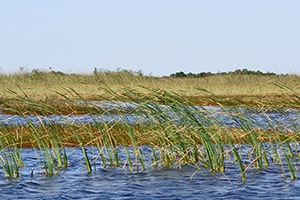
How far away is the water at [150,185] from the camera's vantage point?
11.0 meters

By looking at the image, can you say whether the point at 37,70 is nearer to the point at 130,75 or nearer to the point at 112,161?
the point at 130,75

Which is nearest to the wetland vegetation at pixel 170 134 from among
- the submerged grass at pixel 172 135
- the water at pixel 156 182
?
the submerged grass at pixel 172 135

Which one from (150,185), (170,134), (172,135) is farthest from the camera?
(172,135)

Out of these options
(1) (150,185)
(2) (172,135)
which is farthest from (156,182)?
(2) (172,135)

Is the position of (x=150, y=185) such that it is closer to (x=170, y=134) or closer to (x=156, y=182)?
(x=156, y=182)

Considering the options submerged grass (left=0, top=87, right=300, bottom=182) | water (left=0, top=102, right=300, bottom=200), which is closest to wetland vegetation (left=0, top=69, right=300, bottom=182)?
submerged grass (left=0, top=87, right=300, bottom=182)

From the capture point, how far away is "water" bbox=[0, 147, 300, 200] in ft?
36.0

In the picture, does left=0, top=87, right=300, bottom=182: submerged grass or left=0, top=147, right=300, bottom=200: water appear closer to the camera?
left=0, top=147, right=300, bottom=200: water

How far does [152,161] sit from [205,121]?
193cm

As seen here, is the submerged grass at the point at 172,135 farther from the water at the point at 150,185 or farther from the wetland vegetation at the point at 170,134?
the water at the point at 150,185

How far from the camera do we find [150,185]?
38.5 ft

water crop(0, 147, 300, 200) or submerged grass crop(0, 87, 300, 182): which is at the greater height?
submerged grass crop(0, 87, 300, 182)

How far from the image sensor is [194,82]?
41188 millimetres

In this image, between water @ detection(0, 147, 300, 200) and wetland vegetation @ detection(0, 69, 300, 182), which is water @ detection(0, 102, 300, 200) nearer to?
water @ detection(0, 147, 300, 200)
